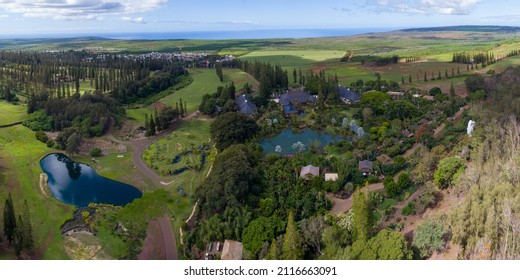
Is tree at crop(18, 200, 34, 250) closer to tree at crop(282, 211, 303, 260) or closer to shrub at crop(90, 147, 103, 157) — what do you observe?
tree at crop(282, 211, 303, 260)

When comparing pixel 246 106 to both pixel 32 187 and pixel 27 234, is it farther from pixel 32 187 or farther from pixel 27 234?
pixel 27 234

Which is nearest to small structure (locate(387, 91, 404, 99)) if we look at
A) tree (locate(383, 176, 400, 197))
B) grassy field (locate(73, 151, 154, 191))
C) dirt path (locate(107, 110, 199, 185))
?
dirt path (locate(107, 110, 199, 185))

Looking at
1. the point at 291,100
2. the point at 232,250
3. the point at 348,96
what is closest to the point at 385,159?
the point at 232,250

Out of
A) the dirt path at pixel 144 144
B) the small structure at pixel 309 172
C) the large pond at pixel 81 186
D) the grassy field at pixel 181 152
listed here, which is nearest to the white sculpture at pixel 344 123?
the small structure at pixel 309 172

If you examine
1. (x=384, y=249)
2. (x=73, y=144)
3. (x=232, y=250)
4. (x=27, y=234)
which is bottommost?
(x=232, y=250)

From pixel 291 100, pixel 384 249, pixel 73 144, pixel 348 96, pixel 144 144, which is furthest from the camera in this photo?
pixel 348 96
